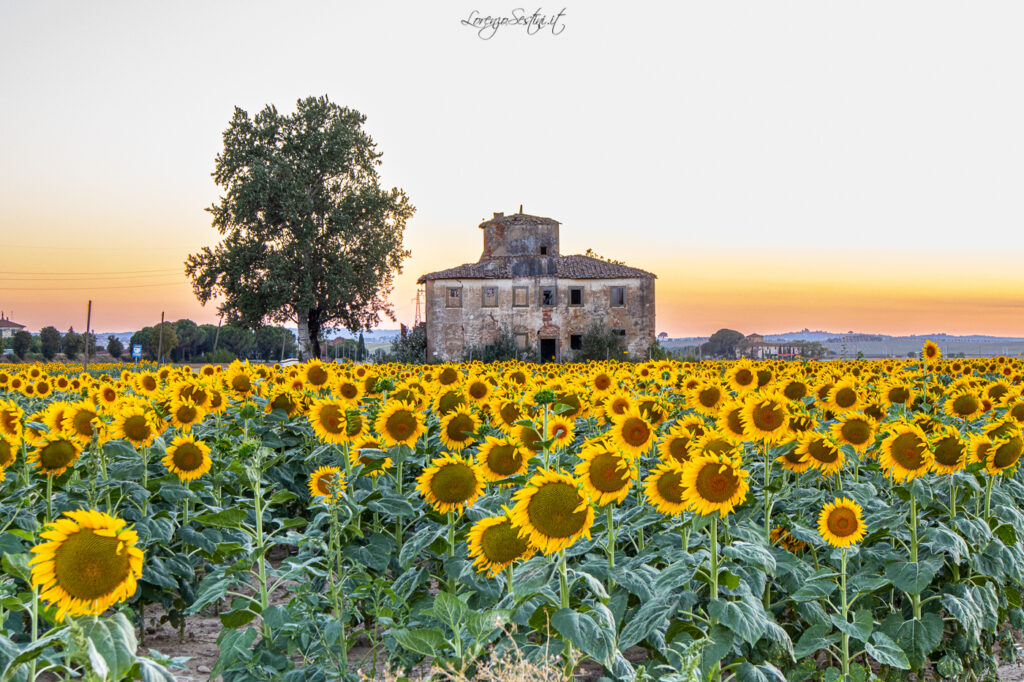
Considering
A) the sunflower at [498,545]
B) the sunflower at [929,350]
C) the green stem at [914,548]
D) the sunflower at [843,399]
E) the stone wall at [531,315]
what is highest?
the stone wall at [531,315]

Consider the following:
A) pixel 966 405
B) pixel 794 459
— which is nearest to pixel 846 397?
pixel 966 405

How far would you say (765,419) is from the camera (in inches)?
180

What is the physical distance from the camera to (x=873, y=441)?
5016 millimetres

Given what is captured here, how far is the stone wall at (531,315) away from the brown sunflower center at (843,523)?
40.7 metres

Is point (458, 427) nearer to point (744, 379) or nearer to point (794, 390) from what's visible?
point (794, 390)

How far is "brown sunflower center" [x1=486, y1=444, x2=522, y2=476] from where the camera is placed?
12.9 ft

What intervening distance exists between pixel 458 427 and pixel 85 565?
261 cm

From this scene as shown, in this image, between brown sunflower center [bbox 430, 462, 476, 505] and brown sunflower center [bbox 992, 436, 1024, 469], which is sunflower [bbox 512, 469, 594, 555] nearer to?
brown sunflower center [bbox 430, 462, 476, 505]

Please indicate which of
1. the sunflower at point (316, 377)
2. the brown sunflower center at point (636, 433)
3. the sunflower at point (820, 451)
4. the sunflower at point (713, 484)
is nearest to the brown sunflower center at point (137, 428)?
the sunflower at point (316, 377)

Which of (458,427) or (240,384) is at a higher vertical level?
(240,384)

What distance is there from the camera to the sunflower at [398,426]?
4781 mm

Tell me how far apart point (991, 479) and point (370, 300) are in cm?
4113

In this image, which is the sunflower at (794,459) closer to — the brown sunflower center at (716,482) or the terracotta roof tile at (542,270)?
the brown sunflower center at (716,482)

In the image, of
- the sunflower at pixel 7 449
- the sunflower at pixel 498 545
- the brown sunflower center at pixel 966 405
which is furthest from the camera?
the brown sunflower center at pixel 966 405
